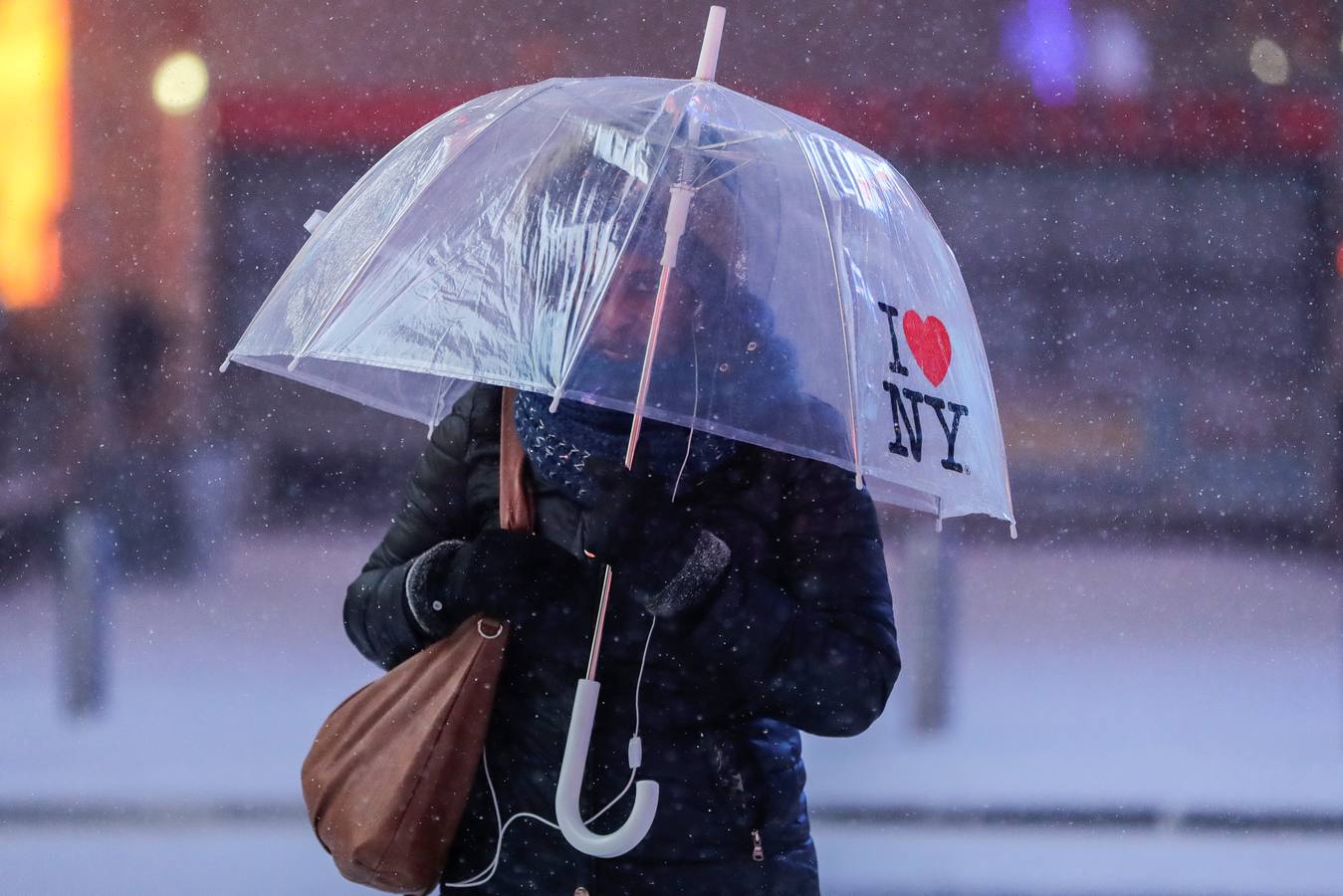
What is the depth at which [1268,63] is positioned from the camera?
18.4ft

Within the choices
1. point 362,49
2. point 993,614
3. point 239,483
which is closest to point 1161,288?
point 993,614

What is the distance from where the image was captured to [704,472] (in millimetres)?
1706

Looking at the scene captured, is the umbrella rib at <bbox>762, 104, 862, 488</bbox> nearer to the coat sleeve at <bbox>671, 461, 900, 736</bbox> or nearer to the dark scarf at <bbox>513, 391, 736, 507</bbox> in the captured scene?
the coat sleeve at <bbox>671, 461, 900, 736</bbox>

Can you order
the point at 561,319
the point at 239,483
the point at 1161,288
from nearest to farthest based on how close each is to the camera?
1. the point at 561,319
2. the point at 239,483
3. the point at 1161,288

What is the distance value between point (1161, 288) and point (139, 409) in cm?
424

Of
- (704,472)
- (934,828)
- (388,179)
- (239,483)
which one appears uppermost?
(388,179)

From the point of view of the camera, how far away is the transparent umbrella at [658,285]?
5.12ft

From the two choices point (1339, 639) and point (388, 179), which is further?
point (1339, 639)

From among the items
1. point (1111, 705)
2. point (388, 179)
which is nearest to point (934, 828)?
point (1111, 705)

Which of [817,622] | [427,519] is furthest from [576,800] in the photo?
[427,519]

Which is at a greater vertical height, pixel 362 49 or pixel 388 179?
pixel 362 49

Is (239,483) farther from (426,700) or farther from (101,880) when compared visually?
(426,700)

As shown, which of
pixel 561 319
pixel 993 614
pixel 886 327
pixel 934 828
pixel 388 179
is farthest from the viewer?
pixel 993 614

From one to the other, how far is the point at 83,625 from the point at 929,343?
3.87 meters
